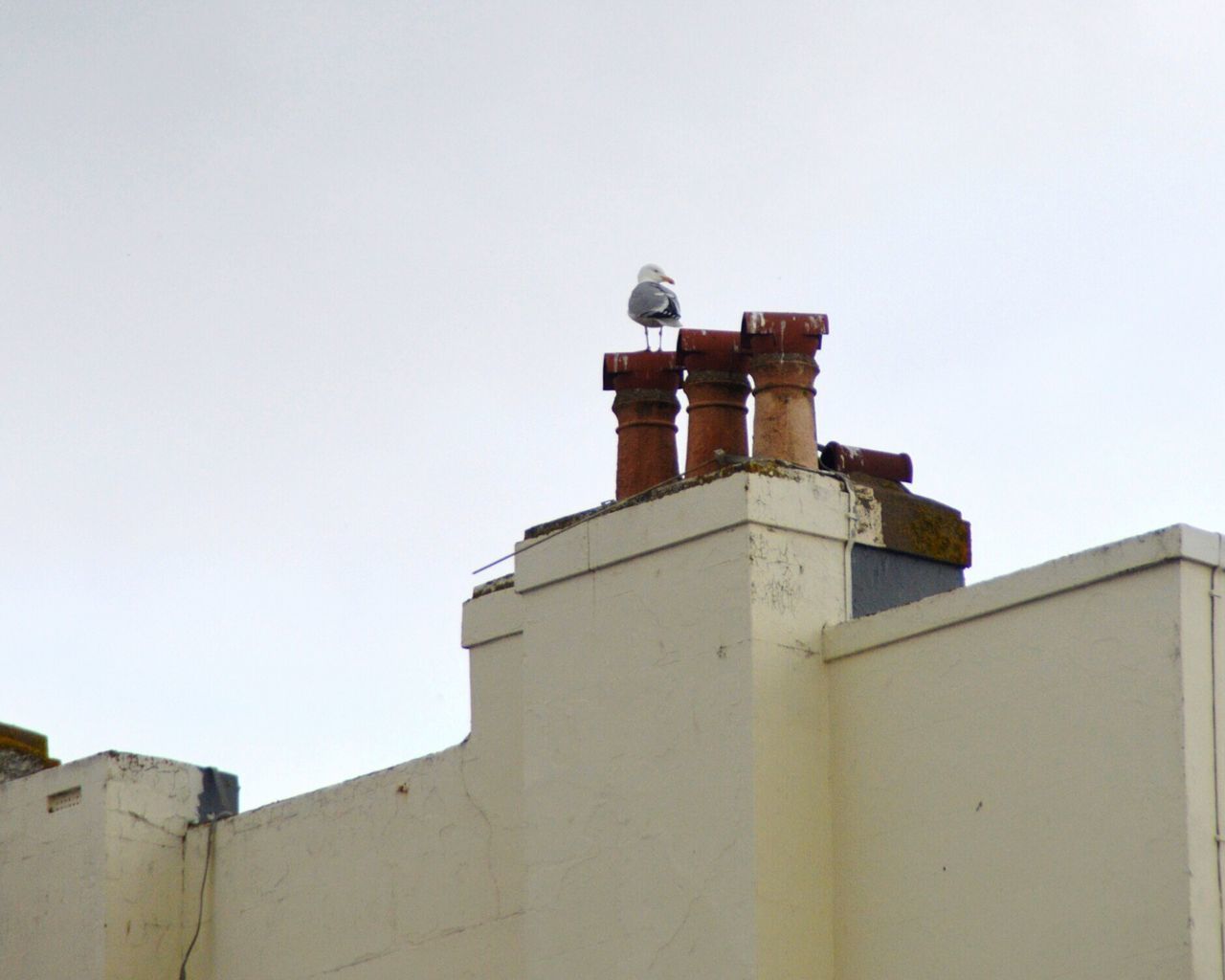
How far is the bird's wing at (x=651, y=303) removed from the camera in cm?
841

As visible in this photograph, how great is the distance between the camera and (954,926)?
6.09m

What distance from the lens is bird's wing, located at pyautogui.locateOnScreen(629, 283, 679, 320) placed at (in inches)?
331

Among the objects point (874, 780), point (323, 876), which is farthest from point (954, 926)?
point (323, 876)

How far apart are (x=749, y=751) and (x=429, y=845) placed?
1900 mm

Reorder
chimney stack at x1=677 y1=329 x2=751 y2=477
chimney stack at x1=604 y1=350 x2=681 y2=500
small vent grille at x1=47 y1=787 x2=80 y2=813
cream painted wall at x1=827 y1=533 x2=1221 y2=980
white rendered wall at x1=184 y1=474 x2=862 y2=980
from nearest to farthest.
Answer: cream painted wall at x1=827 y1=533 x2=1221 y2=980, white rendered wall at x1=184 y1=474 x2=862 y2=980, chimney stack at x1=677 y1=329 x2=751 y2=477, chimney stack at x1=604 y1=350 x2=681 y2=500, small vent grille at x1=47 y1=787 x2=80 y2=813

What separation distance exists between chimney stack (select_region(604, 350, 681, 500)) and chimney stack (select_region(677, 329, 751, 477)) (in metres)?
0.20

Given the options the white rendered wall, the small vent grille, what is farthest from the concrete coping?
the small vent grille

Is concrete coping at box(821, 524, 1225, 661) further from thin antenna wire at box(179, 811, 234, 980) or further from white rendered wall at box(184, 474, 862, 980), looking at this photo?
thin antenna wire at box(179, 811, 234, 980)

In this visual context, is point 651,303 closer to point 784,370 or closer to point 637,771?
point 784,370

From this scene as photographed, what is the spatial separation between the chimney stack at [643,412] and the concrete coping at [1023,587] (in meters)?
1.24

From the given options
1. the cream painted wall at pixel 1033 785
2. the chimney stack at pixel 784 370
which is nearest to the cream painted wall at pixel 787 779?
the cream painted wall at pixel 1033 785

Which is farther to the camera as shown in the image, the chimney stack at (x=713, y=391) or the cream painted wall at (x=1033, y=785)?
the chimney stack at (x=713, y=391)

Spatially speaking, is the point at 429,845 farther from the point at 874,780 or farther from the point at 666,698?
the point at 874,780

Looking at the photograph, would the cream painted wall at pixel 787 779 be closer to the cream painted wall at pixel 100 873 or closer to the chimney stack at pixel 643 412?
the chimney stack at pixel 643 412
